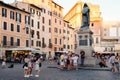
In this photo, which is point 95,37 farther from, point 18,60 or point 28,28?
point 18,60

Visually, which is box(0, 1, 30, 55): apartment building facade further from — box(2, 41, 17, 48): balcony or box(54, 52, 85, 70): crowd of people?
box(54, 52, 85, 70): crowd of people

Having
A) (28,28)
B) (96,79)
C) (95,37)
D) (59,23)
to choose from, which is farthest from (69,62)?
(95,37)

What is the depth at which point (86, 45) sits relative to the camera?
2747cm

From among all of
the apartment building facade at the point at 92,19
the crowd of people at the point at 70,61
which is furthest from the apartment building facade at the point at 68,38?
the crowd of people at the point at 70,61

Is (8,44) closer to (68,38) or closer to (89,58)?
(89,58)

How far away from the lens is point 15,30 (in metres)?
53.4

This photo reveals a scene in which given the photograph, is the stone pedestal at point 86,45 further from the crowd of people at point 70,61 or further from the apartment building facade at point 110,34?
the apartment building facade at point 110,34

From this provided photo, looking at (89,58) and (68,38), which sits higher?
(68,38)

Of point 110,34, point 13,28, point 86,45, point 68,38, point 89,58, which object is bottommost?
point 89,58

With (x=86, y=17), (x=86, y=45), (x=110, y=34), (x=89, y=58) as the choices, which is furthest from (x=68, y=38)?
(x=89, y=58)

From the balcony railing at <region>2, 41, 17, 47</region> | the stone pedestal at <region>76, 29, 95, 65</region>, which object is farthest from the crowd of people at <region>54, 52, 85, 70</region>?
the balcony railing at <region>2, 41, 17, 47</region>

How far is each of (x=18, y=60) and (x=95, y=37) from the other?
45665 mm

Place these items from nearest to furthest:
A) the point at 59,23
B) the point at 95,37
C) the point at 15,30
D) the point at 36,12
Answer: the point at 15,30, the point at 36,12, the point at 59,23, the point at 95,37

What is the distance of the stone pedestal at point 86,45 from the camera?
89.0 ft
